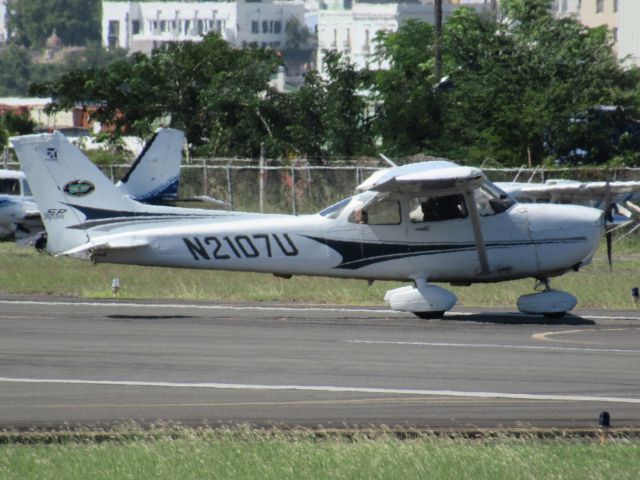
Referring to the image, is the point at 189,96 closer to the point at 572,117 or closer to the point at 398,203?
the point at 572,117

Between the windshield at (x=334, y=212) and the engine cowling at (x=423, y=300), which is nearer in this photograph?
the engine cowling at (x=423, y=300)

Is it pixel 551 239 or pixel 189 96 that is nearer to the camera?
pixel 551 239

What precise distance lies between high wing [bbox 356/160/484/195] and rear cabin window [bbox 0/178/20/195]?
1595cm

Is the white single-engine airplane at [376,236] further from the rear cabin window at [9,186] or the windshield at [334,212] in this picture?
the rear cabin window at [9,186]

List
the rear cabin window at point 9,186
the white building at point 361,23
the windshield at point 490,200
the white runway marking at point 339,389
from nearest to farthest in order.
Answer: the white runway marking at point 339,389, the windshield at point 490,200, the rear cabin window at point 9,186, the white building at point 361,23

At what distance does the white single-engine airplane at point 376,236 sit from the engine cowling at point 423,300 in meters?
0.01

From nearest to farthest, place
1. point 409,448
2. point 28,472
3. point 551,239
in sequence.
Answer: point 28,472 → point 409,448 → point 551,239

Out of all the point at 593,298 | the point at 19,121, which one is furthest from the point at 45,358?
the point at 19,121

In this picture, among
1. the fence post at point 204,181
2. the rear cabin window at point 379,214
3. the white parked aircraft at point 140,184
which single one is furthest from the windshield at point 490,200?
the fence post at point 204,181

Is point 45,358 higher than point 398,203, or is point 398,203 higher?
point 398,203

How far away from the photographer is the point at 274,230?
65.7 ft

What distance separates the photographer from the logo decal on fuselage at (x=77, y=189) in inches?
816

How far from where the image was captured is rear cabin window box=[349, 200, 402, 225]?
20016mm

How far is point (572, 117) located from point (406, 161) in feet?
16.6
